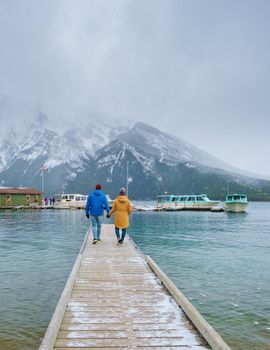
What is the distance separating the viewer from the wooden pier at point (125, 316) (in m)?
6.26

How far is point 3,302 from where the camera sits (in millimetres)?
12445

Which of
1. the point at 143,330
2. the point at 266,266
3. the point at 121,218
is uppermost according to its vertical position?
the point at 121,218

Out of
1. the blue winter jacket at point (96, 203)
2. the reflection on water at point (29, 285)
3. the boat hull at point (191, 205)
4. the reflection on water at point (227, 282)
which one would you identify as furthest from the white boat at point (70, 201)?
the blue winter jacket at point (96, 203)

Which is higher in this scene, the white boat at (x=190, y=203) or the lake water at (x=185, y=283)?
the white boat at (x=190, y=203)

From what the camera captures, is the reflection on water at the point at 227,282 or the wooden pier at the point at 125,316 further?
the reflection on water at the point at 227,282

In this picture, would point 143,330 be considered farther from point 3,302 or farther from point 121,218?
point 121,218

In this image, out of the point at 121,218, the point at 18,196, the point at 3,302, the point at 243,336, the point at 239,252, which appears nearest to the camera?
the point at 243,336

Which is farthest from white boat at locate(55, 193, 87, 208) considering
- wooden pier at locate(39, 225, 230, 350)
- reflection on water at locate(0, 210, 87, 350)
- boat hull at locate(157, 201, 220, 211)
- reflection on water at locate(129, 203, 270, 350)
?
wooden pier at locate(39, 225, 230, 350)

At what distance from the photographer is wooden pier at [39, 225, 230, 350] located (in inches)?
247

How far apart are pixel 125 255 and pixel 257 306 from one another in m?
5.86

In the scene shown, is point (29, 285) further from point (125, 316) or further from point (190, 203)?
point (190, 203)

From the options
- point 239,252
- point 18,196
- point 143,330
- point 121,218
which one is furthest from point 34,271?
point 18,196

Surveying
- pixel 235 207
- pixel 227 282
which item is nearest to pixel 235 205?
pixel 235 207

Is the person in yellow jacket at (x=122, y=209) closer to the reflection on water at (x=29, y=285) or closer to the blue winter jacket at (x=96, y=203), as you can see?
the blue winter jacket at (x=96, y=203)
